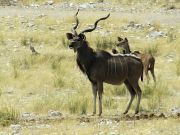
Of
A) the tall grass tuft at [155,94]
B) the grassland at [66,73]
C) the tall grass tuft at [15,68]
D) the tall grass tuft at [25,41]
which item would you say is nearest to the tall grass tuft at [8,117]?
the grassland at [66,73]

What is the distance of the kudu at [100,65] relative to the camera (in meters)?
14.2

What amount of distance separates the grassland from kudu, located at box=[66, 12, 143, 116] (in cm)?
85

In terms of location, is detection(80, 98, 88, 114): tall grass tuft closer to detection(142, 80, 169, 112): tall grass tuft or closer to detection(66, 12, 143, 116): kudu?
detection(66, 12, 143, 116): kudu

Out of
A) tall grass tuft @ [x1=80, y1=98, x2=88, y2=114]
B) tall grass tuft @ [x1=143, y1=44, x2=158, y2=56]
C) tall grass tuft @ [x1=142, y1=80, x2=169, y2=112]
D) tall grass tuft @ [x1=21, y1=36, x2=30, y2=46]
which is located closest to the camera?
tall grass tuft @ [x1=80, y1=98, x2=88, y2=114]

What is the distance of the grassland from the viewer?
42.7 feet

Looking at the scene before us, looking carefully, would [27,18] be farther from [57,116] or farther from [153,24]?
[57,116]

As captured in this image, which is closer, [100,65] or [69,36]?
[69,36]

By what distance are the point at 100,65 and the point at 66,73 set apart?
6901 millimetres

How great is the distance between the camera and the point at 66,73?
21.1 meters

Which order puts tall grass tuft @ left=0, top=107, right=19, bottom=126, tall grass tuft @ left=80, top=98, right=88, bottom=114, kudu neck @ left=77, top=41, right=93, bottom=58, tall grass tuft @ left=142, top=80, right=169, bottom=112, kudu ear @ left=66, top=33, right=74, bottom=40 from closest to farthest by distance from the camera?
tall grass tuft @ left=0, top=107, right=19, bottom=126, kudu ear @ left=66, top=33, right=74, bottom=40, kudu neck @ left=77, top=41, right=93, bottom=58, tall grass tuft @ left=80, top=98, right=88, bottom=114, tall grass tuft @ left=142, top=80, right=169, bottom=112

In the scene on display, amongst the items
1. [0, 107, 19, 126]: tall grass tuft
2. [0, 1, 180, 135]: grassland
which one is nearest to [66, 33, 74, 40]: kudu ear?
[0, 1, 180, 135]: grassland

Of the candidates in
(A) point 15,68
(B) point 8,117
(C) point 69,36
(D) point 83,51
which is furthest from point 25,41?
(B) point 8,117

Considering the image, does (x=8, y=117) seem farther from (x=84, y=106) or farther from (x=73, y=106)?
(x=84, y=106)

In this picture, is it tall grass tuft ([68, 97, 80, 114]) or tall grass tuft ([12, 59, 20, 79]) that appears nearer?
tall grass tuft ([68, 97, 80, 114])
